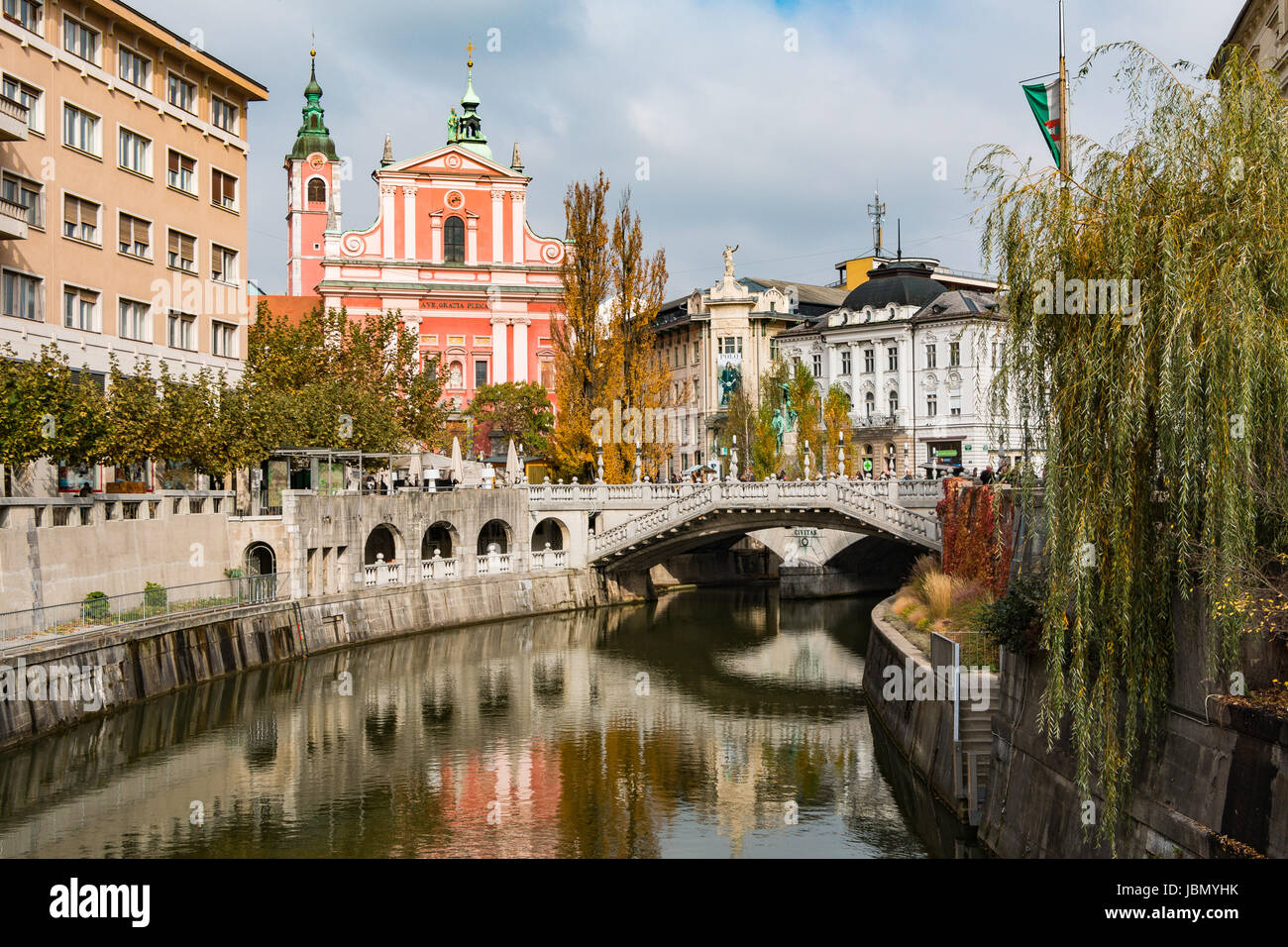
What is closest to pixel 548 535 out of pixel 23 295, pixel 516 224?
pixel 23 295

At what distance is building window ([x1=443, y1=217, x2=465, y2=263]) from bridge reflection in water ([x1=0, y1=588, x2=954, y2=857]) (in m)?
43.7

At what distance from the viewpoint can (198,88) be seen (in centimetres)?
5103

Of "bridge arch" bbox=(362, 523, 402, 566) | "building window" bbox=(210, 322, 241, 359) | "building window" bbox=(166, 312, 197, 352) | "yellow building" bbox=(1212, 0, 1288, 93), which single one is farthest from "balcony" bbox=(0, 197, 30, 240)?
"yellow building" bbox=(1212, 0, 1288, 93)

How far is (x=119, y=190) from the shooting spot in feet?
152

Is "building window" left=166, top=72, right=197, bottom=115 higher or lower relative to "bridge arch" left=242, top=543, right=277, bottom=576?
higher

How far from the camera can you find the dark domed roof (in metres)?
92.2

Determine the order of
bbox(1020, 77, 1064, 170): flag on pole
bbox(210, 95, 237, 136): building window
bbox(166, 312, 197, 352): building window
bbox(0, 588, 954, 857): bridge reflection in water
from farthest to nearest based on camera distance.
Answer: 1. bbox(210, 95, 237, 136): building window
2. bbox(166, 312, 197, 352): building window
3. bbox(0, 588, 954, 857): bridge reflection in water
4. bbox(1020, 77, 1064, 170): flag on pole

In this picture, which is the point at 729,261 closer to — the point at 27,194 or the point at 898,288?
the point at 898,288

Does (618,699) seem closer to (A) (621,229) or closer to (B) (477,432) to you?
(A) (621,229)

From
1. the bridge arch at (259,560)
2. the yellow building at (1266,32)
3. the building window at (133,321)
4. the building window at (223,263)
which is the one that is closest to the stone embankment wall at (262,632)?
the bridge arch at (259,560)

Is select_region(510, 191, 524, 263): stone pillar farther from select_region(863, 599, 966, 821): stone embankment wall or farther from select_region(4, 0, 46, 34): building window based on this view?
select_region(863, 599, 966, 821): stone embankment wall

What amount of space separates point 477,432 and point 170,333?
30.4 metres
